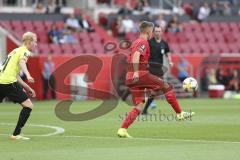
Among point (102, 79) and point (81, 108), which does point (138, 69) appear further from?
point (102, 79)

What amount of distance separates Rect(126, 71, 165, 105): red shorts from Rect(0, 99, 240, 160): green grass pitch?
0.78 metres

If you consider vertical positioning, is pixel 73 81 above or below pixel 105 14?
below

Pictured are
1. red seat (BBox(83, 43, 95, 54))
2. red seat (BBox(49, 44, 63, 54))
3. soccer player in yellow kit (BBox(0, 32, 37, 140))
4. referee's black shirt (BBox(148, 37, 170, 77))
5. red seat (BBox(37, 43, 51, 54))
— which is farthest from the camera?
red seat (BBox(83, 43, 95, 54))

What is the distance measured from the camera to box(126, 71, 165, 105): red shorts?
1519 cm

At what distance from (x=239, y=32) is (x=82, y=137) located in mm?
27892

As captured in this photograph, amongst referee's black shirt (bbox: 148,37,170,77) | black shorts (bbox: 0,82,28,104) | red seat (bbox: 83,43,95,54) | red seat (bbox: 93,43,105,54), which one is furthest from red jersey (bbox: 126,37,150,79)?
red seat (bbox: 93,43,105,54)

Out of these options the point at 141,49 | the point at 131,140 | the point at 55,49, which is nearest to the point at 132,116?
the point at 131,140

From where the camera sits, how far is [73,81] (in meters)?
32.9

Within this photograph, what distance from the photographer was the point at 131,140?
47.3ft

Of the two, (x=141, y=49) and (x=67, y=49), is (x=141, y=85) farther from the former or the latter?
(x=67, y=49)

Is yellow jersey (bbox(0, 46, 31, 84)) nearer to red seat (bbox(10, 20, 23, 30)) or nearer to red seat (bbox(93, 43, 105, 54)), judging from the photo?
red seat (bbox(10, 20, 23, 30))

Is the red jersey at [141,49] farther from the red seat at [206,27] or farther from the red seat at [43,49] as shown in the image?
the red seat at [206,27]

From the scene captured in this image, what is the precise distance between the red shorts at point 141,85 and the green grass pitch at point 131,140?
2.57 ft

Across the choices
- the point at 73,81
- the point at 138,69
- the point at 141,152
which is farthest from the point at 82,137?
the point at 73,81
